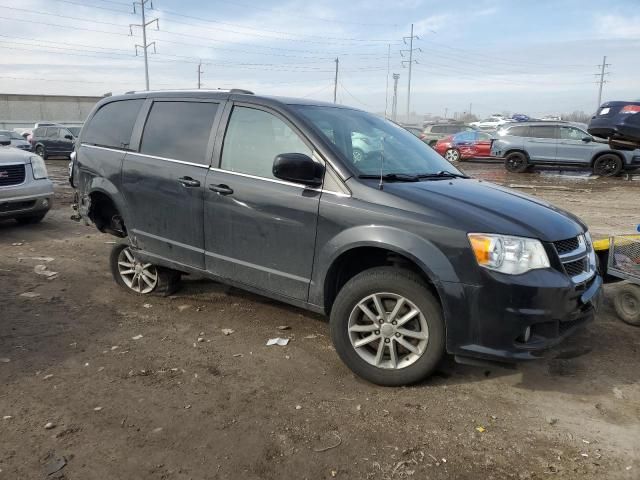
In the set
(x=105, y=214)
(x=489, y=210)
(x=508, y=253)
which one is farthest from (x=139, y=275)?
(x=508, y=253)

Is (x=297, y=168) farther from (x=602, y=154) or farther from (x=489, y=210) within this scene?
(x=602, y=154)

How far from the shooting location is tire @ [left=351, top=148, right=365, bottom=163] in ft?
12.3

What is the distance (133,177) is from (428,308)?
2.98 metres

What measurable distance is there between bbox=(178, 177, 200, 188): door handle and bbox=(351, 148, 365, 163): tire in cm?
130

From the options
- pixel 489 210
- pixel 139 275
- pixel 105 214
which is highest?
pixel 489 210

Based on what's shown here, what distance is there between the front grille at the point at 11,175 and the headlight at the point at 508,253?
293 inches

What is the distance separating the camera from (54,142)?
78.7 ft

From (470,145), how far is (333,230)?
65.5 ft

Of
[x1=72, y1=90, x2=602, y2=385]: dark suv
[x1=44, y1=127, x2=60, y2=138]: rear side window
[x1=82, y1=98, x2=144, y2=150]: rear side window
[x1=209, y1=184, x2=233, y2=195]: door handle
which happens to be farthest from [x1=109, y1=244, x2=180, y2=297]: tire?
[x1=44, y1=127, x2=60, y2=138]: rear side window

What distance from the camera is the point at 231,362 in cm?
380

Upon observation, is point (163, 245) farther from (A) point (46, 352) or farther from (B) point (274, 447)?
(B) point (274, 447)

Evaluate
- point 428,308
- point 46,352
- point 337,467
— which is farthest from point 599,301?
point 46,352

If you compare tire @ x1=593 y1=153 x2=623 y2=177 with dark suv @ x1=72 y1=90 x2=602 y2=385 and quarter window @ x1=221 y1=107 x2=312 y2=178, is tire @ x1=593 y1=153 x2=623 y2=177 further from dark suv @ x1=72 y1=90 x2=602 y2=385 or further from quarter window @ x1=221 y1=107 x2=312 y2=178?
quarter window @ x1=221 y1=107 x2=312 y2=178

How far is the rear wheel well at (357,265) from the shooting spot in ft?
11.2
